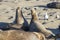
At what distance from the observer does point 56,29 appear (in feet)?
41.3

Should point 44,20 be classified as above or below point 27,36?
below

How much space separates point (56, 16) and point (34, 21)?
5358mm

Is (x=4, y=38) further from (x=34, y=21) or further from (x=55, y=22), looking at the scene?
A: (x=55, y=22)

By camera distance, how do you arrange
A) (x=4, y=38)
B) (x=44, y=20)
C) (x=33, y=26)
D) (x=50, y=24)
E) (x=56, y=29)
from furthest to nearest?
(x=44, y=20) < (x=50, y=24) < (x=56, y=29) < (x=33, y=26) < (x=4, y=38)

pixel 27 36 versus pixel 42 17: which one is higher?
pixel 27 36

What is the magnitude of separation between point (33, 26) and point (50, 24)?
3.48m

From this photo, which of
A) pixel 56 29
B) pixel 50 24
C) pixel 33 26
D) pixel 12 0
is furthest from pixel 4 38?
pixel 12 0

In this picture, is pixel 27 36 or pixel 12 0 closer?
pixel 27 36

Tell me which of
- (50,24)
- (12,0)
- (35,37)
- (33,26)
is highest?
(35,37)

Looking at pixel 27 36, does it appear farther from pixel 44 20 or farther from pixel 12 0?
pixel 12 0

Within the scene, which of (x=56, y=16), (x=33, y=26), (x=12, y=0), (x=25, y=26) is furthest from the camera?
(x=12, y=0)

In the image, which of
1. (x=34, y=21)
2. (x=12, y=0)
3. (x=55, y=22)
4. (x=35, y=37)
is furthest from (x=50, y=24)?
(x=12, y=0)

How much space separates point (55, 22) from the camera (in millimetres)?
14102

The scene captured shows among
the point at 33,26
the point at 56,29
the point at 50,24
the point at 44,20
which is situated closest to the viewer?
the point at 33,26
